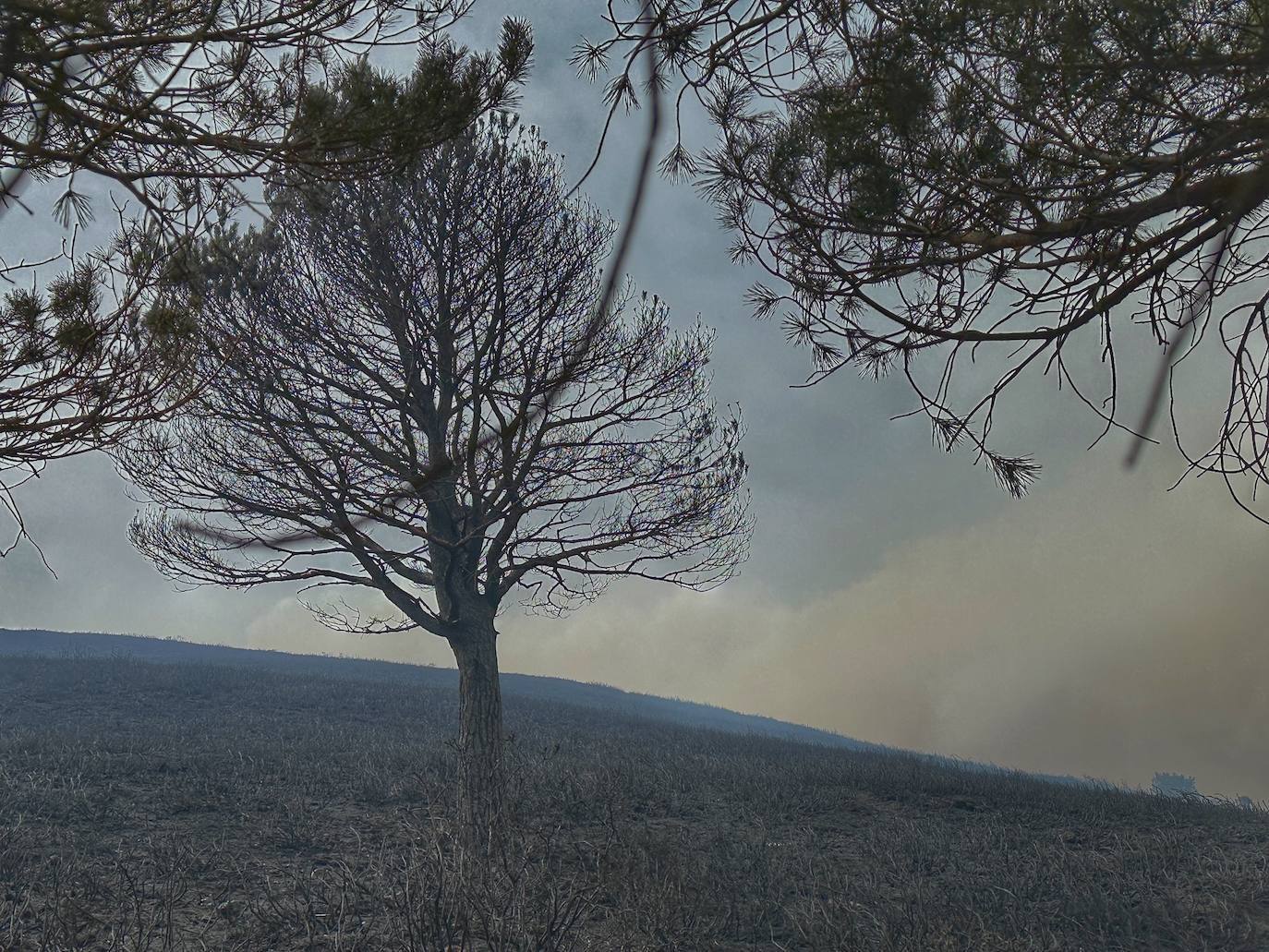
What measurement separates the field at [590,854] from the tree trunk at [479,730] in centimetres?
32

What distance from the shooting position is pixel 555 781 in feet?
35.3

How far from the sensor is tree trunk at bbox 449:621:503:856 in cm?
798

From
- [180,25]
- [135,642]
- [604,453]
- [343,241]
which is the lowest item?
[135,642]

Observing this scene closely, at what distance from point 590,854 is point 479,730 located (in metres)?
1.75

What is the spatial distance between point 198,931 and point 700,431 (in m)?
5.84

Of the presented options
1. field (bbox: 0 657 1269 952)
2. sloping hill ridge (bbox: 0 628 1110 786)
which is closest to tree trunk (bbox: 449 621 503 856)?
field (bbox: 0 657 1269 952)

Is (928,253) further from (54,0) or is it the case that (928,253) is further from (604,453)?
(604,453)

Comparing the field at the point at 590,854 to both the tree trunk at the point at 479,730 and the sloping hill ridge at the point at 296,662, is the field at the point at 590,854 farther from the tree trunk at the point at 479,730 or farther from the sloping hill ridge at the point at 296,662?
the sloping hill ridge at the point at 296,662

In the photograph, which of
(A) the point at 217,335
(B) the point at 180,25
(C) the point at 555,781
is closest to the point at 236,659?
(C) the point at 555,781

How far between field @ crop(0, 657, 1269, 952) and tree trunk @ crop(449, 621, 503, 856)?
12.6 inches

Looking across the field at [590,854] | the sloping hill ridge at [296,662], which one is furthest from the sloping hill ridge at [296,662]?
the field at [590,854]

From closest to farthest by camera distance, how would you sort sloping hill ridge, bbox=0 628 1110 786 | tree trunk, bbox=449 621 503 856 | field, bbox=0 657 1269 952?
field, bbox=0 657 1269 952, tree trunk, bbox=449 621 503 856, sloping hill ridge, bbox=0 628 1110 786

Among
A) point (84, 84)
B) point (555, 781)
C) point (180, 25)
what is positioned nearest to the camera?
point (84, 84)

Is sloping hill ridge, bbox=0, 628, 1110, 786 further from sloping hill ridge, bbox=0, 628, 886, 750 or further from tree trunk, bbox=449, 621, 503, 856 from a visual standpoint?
tree trunk, bbox=449, 621, 503, 856
